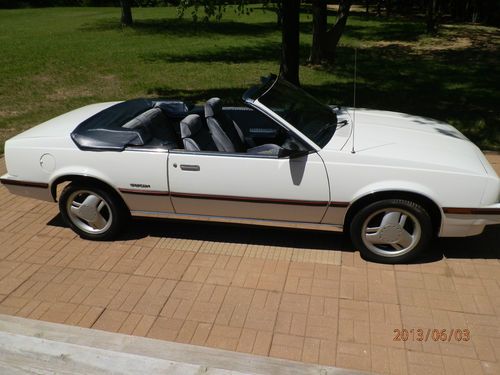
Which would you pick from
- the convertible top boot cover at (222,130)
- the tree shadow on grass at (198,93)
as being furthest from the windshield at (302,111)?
the tree shadow on grass at (198,93)

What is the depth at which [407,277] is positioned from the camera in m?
4.11

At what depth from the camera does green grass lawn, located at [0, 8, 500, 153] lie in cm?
1000

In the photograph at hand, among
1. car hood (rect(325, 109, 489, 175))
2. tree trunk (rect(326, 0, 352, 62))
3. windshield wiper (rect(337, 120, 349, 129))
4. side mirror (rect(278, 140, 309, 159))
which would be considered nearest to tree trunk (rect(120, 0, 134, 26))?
tree trunk (rect(326, 0, 352, 62))

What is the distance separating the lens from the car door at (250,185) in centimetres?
404

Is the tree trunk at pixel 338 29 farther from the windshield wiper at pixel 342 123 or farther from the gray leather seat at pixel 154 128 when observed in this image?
the gray leather seat at pixel 154 128

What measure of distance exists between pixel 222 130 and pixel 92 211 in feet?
4.90

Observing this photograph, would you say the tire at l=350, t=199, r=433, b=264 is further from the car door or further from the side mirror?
the side mirror

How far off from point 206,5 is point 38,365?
302 inches

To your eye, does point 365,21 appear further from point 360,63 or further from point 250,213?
point 250,213

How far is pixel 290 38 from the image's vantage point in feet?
30.1

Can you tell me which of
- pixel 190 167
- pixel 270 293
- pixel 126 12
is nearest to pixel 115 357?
pixel 270 293

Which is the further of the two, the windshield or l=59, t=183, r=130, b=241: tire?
l=59, t=183, r=130, b=241: tire

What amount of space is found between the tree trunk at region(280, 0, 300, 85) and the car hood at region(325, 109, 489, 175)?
4.76 meters
